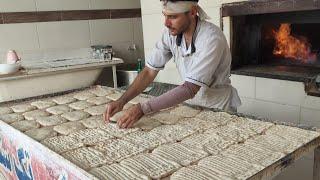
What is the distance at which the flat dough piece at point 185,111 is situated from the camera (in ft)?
5.35

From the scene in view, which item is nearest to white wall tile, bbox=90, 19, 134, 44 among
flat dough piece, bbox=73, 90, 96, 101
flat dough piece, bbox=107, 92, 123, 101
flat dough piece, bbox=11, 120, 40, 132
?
flat dough piece, bbox=73, 90, 96, 101

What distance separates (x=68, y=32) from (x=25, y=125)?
7.77 ft

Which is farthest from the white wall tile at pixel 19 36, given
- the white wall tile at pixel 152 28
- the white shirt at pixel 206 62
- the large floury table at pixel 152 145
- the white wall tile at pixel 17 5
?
the white shirt at pixel 206 62

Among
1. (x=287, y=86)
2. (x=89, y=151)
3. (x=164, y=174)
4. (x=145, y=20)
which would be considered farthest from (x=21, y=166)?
(x=145, y=20)

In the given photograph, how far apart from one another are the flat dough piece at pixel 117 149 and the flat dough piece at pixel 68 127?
248 mm

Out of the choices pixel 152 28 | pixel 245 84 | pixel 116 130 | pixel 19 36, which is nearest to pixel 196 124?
pixel 116 130

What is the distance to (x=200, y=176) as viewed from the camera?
99 centimetres

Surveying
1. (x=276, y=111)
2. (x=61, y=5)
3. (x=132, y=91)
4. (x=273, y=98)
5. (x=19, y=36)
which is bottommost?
(x=276, y=111)

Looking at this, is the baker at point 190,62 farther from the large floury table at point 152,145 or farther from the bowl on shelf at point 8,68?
the bowl on shelf at point 8,68

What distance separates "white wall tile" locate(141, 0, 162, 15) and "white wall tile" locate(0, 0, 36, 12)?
1.24m

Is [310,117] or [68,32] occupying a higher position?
[68,32]

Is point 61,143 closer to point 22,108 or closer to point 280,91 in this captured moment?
point 22,108

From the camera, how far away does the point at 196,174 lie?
1.01 m

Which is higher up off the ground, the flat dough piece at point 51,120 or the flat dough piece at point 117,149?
the flat dough piece at point 51,120
